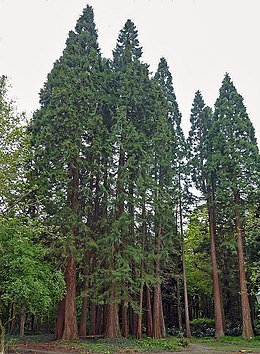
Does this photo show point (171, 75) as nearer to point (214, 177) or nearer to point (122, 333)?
point (214, 177)

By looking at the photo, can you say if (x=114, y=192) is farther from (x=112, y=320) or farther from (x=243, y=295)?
(x=243, y=295)

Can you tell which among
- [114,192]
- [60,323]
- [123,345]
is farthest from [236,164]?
[60,323]

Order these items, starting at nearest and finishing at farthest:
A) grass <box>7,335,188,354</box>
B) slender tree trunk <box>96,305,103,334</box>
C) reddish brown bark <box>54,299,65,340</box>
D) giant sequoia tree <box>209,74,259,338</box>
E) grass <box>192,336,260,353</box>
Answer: grass <box>7,335,188,354</box> < reddish brown bark <box>54,299,65,340</box> < grass <box>192,336,260,353</box> < slender tree trunk <box>96,305,103,334</box> < giant sequoia tree <box>209,74,259,338</box>

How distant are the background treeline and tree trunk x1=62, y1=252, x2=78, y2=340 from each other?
0.05 m

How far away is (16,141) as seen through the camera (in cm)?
1312

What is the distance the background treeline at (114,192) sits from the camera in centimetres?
1367

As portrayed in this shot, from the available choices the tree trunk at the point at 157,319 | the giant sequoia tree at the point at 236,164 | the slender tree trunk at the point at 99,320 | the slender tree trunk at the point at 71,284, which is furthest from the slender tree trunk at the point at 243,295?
the slender tree trunk at the point at 71,284

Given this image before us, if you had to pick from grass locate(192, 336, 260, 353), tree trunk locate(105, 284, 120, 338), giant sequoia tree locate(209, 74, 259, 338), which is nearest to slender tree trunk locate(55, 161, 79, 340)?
tree trunk locate(105, 284, 120, 338)

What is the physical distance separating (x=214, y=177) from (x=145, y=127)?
6899mm

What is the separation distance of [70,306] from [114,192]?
236 inches

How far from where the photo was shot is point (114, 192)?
19.6m

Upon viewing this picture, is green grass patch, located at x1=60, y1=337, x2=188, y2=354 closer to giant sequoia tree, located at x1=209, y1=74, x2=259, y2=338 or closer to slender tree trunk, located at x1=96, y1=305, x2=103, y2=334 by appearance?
slender tree trunk, located at x1=96, y1=305, x2=103, y2=334

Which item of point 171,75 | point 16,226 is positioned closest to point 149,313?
point 16,226

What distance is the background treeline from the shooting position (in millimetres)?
13672
